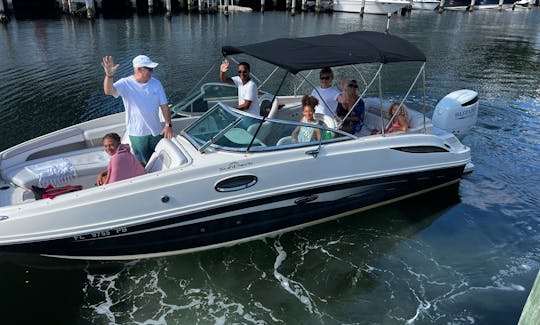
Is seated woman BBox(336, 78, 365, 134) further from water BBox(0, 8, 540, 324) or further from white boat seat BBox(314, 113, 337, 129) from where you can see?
water BBox(0, 8, 540, 324)

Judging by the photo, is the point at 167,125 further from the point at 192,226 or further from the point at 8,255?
the point at 8,255

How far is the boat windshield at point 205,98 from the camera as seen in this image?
7.45 metres

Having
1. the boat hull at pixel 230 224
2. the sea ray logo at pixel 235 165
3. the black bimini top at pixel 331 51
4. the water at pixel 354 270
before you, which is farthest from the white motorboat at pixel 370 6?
the sea ray logo at pixel 235 165

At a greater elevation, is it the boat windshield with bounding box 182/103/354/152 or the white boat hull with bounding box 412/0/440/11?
A: the white boat hull with bounding box 412/0/440/11

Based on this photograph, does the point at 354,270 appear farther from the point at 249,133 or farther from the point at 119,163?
the point at 119,163

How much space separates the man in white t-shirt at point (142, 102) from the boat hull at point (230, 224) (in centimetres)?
124

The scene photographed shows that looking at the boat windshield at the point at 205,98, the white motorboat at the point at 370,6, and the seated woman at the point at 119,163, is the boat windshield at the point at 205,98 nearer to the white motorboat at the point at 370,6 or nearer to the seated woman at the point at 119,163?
the seated woman at the point at 119,163

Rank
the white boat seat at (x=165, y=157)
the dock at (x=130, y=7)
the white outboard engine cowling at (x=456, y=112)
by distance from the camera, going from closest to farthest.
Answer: the white boat seat at (x=165, y=157) < the white outboard engine cowling at (x=456, y=112) < the dock at (x=130, y=7)

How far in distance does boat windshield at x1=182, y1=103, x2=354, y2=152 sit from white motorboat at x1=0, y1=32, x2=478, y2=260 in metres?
0.02

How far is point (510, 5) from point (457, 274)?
211ft

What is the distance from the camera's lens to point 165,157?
5.64 metres

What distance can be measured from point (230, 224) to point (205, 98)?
297 centimetres

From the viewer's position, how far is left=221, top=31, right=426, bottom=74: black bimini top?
223 inches

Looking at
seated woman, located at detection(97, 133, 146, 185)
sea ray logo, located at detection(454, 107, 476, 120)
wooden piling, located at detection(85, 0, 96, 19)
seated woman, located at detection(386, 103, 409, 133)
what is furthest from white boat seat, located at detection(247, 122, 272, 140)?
wooden piling, located at detection(85, 0, 96, 19)
